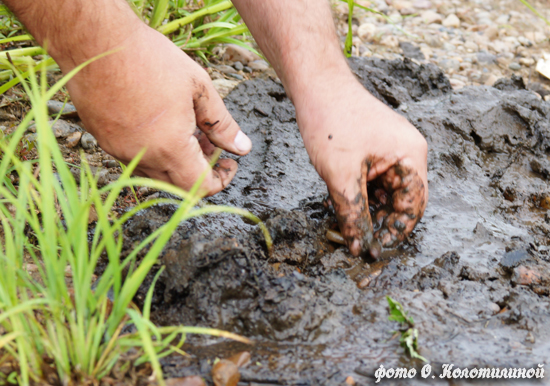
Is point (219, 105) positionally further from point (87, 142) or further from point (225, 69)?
point (225, 69)

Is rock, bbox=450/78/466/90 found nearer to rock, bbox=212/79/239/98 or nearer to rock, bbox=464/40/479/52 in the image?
rock, bbox=464/40/479/52

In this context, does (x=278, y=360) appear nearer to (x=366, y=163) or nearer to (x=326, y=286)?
(x=326, y=286)

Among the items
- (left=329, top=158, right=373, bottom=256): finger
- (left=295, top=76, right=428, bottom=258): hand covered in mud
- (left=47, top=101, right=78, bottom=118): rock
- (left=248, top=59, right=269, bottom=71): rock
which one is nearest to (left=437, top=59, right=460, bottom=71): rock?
(left=248, top=59, right=269, bottom=71): rock

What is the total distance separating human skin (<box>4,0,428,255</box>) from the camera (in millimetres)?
1672

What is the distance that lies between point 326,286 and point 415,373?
0.42 meters

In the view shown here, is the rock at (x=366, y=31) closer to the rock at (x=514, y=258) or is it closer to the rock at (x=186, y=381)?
the rock at (x=514, y=258)

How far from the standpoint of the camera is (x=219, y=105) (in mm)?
1847

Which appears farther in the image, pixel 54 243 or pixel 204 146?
pixel 204 146

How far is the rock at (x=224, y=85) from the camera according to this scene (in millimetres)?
3064

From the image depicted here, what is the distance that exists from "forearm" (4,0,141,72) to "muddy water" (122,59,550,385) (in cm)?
71

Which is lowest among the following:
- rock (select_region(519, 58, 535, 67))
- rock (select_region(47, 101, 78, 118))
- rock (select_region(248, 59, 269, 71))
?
rock (select_region(519, 58, 535, 67))

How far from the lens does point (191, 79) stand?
5.73ft

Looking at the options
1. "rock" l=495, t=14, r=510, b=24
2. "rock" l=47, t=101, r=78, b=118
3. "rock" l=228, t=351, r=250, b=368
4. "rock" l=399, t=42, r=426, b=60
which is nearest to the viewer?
"rock" l=228, t=351, r=250, b=368

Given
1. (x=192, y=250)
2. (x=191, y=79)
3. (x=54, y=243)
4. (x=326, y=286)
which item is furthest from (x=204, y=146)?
(x=54, y=243)
